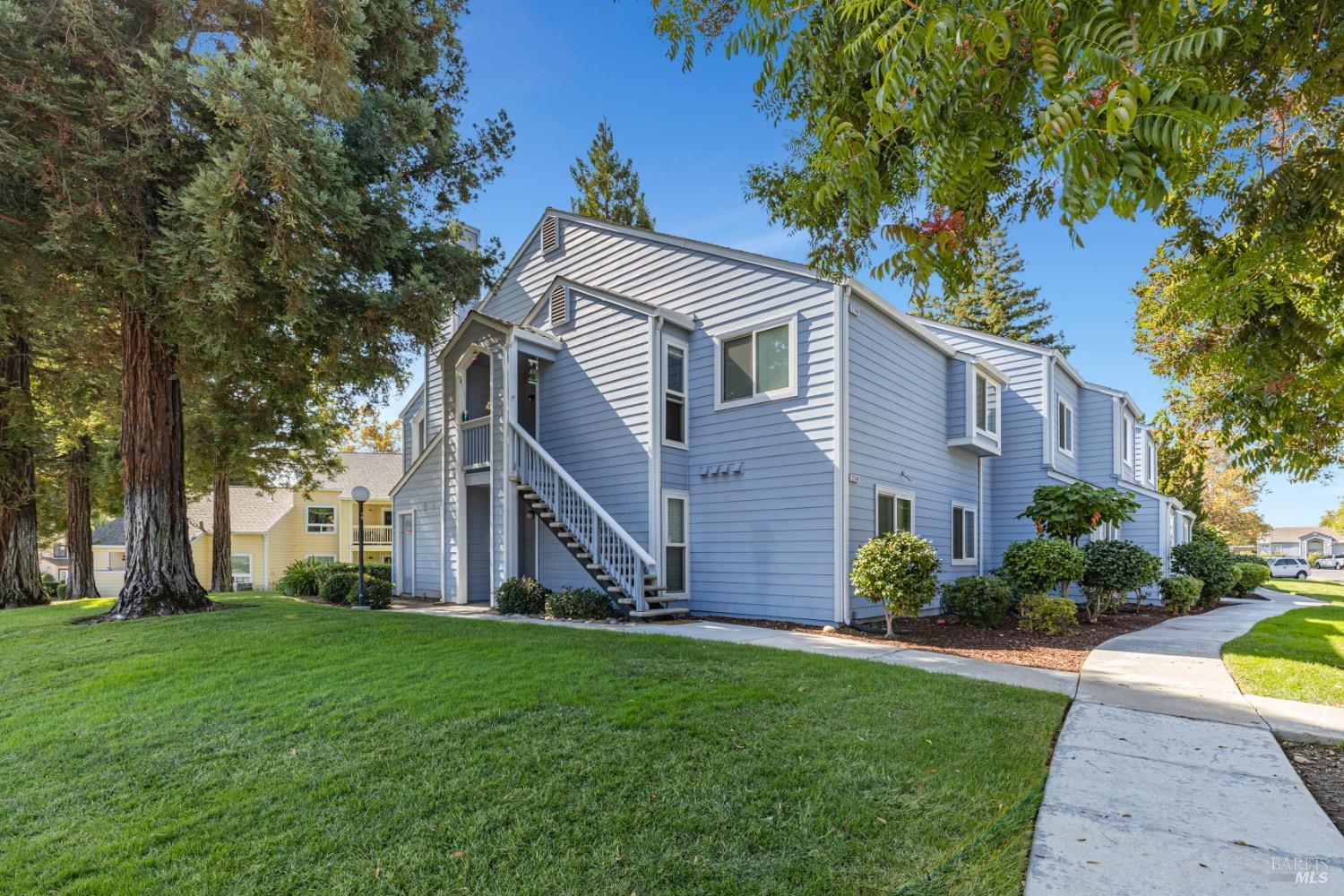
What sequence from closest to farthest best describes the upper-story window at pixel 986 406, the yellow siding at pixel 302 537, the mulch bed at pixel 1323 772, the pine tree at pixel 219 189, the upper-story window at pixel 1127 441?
1. the mulch bed at pixel 1323 772
2. the pine tree at pixel 219 189
3. the upper-story window at pixel 986 406
4. the upper-story window at pixel 1127 441
5. the yellow siding at pixel 302 537

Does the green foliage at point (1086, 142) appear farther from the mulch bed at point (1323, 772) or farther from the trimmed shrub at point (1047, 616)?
the trimmed shrub at point (1047, 616)

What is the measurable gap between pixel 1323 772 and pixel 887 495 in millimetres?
7015

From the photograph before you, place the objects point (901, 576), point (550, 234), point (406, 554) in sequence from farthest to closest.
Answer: point (406, 554)
point (550, 234)
point (901, 576)

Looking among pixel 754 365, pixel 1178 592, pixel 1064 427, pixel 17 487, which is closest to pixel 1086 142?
pixel 754 365

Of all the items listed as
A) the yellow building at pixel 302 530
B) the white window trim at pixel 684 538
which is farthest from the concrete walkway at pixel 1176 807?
the yellow building at pixel 302 530

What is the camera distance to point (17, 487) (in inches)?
552

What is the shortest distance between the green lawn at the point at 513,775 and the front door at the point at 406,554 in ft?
29.0

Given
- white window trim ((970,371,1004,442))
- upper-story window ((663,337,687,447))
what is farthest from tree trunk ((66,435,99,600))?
white window trim ((970,371,1004,442))

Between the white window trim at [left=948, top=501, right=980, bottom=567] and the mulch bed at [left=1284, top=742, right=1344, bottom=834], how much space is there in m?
8.48

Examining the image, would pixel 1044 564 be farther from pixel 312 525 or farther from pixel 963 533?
pixel 312 525

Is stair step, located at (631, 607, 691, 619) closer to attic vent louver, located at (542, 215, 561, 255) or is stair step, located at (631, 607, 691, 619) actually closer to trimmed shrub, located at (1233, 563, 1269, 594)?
attic vent louver, located at (542, 215, 561, 255)

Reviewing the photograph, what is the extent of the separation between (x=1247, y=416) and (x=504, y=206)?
39.9 ft

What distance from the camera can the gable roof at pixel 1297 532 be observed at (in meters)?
77.5

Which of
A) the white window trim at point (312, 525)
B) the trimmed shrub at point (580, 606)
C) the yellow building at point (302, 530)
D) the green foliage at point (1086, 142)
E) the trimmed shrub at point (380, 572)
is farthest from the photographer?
the white window trim at point (312, 525)
